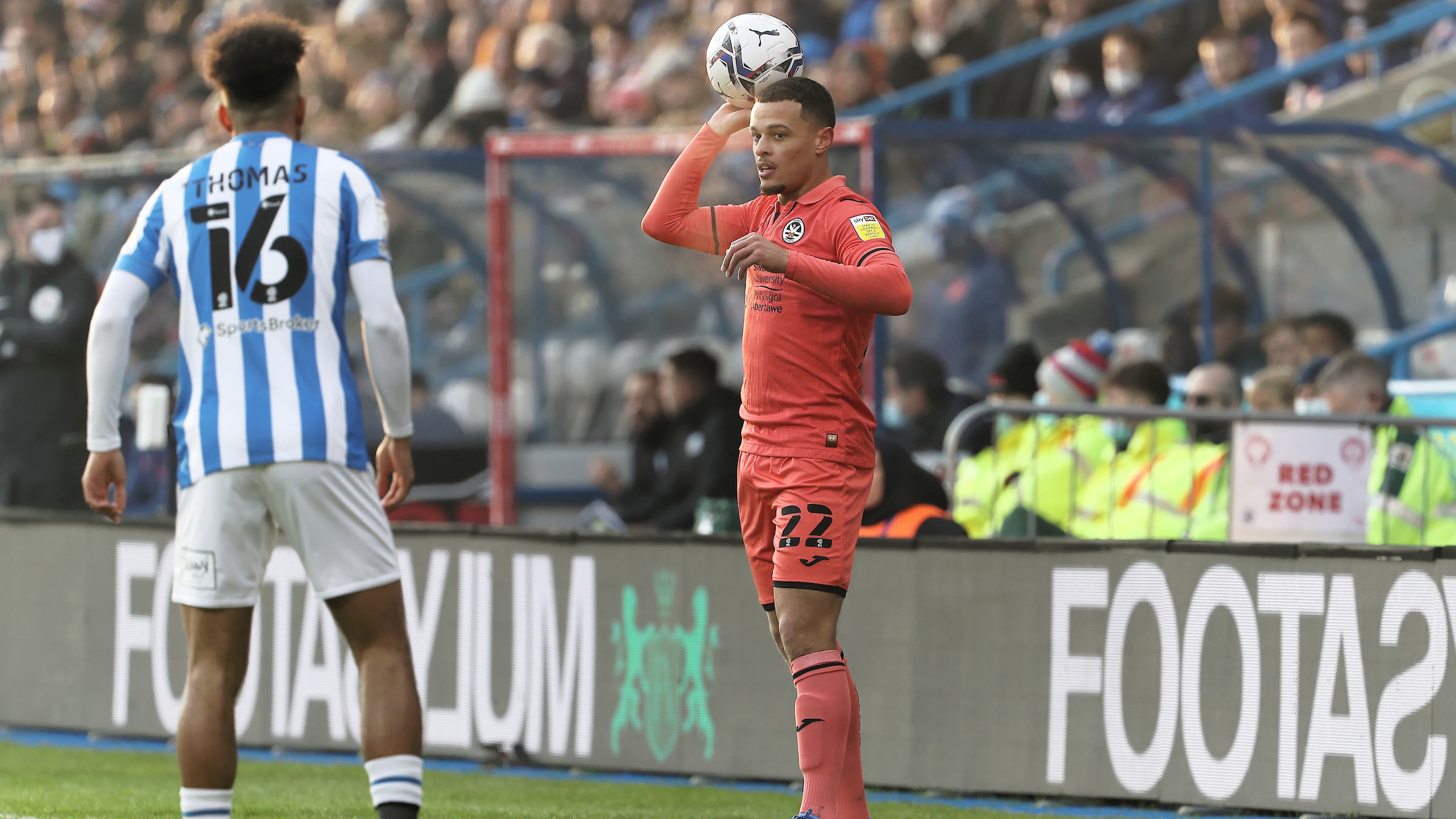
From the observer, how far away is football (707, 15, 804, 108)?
5203 millimetres

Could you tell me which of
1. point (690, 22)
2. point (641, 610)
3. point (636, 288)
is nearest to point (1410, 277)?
point (636, 288)

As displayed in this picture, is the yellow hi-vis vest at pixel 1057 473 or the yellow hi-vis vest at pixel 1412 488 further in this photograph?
the yellow hi-vis vest at pixel 1057 473

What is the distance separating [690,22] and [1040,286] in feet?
17.2

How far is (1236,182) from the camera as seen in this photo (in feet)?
35.4

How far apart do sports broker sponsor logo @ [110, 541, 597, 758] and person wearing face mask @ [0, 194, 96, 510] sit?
3.18m

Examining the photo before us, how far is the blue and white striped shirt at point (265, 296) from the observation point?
4.49 metres

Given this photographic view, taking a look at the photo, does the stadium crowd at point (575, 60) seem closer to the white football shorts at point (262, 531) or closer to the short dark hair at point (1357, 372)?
the short dark hair at point (1357, 372)

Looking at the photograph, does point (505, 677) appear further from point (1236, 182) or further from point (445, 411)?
point (1236, 182)

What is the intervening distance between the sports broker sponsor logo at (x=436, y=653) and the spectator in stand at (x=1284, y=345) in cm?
424

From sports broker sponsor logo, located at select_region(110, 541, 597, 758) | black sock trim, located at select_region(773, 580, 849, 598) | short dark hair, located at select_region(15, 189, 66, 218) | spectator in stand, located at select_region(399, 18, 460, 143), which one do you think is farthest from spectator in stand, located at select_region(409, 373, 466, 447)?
black sock trim, located at select_region(773, 580, 849, 598)

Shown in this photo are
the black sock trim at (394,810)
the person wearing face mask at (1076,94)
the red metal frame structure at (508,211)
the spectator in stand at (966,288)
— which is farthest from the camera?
the person wearing face mask at (1076,94)

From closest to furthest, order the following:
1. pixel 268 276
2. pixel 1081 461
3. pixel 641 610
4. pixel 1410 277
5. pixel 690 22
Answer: pixel 268 276, pixel 641 610, pixel 1081 461, pixel 1410 277, pixel 690 22

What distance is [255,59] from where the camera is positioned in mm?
4641

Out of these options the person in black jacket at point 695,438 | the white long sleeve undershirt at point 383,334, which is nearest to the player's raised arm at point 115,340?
the white long sleeve undershirt at point 383,334
